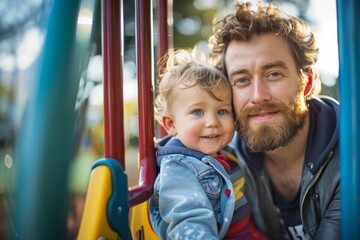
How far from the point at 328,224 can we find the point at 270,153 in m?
0.36

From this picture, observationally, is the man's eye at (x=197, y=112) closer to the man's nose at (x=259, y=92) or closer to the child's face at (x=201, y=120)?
the child's face at (x=201, y=120)

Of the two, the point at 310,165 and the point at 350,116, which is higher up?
the point at 350,116

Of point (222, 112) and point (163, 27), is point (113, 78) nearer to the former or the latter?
point (222, 112)

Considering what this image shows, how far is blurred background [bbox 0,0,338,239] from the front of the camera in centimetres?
73

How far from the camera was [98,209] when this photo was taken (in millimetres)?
859

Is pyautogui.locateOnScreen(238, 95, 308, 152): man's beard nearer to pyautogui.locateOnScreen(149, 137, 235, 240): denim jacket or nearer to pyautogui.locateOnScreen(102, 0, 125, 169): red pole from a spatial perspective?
pyautogui.locateOnScreen(149, 137, 235, 240): denim jacket

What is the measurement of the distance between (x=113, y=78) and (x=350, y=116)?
19.8 inches

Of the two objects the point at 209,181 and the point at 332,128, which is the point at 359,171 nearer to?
the point at 209,181

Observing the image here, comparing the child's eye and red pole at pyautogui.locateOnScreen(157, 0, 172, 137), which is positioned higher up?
red pole at pyautogui.locateOnScreen(157, 0, 172, 137)

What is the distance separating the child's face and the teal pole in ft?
1.65

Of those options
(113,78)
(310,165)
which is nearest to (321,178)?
(310,165)

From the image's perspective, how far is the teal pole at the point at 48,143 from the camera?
0.64m

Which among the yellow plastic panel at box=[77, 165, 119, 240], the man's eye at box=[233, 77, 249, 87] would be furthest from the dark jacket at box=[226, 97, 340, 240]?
the yellow plastic panel at box=[77, 165, 119, 240]

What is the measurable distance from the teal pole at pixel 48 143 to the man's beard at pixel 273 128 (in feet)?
2.43
